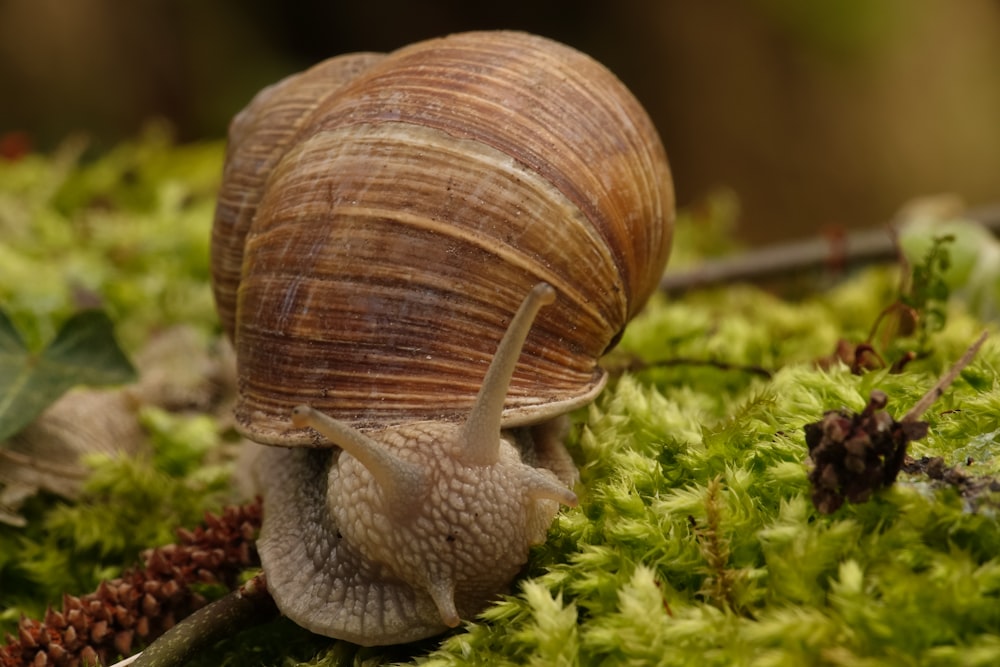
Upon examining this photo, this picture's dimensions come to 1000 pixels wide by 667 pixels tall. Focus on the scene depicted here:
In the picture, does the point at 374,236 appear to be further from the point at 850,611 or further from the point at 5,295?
the point at 5,295

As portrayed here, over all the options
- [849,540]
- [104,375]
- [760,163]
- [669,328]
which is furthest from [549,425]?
[760,163]

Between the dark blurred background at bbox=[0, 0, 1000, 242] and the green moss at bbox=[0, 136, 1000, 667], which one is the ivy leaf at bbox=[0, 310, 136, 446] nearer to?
Answer: the green moss at bbox=[0, 136, 1000, 667]

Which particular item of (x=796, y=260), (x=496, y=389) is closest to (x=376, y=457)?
(x=496, y=389)

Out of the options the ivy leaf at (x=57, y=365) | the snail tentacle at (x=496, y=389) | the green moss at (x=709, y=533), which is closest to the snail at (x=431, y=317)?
the snail tentacle at (x=496, y=389)

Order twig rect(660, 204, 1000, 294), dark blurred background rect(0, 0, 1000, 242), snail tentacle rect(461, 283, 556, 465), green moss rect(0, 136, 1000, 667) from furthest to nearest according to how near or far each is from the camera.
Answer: dark blurred background rect(0, 0, 1000, 242) → twig rect(660, 204, 1000, 294) → snail tentacle rect(461, 283, 556, 465) → green moss rect(0, 136, 1000, 667)

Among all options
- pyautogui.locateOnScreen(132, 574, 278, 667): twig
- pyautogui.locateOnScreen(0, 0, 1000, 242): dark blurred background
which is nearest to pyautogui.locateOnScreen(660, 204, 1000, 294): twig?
pyautogui.locateOnScreen(132, 574, 278, 667): twig

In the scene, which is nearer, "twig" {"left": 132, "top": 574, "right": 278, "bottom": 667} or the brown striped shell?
"twig" {"left": 132, "top": 574, "right": 278, "bottom": 667}

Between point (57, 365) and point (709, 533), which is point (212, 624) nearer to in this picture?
point (709, 533)
